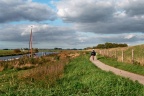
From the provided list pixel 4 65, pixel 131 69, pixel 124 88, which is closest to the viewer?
pixel 124 88

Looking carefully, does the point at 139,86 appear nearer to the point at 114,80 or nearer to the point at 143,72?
the point at 114,80

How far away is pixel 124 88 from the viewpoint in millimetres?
12227

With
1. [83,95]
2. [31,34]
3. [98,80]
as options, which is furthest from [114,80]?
[31,34]

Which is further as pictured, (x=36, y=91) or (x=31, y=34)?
(x=31, y=34)

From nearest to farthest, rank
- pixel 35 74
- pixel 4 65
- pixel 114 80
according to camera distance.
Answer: pixel 114 80, pixel 35 74, pixel 4 65

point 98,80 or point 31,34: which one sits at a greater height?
point 31,34

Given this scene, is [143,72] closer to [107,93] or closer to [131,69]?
[131,69]

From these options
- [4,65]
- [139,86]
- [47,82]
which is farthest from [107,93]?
[4,65]

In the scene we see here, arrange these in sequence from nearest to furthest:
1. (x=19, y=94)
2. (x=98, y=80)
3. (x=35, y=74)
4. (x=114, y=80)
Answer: (x=19, y=94), (x=114, y=80), (x=98, y=80), (x=35, y=74)

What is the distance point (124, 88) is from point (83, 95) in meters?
2.54

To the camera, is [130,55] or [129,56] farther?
[130,55]

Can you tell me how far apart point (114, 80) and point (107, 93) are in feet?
9.11

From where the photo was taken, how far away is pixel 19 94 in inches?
436

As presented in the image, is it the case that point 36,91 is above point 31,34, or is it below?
below
